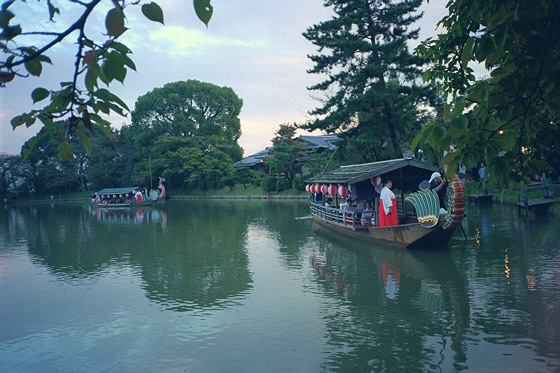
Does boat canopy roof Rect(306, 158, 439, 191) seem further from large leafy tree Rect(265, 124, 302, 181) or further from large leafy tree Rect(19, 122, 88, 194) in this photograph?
large leafy tree Rect(19, 122, 88, 194)

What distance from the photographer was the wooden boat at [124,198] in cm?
4166

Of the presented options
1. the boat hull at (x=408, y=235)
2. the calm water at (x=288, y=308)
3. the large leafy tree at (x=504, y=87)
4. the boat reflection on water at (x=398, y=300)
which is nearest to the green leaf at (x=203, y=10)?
the large leafy tree at (x=504, y=87)

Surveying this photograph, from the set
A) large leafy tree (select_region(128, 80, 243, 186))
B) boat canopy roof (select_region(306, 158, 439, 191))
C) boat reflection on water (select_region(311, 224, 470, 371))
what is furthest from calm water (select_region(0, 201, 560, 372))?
large leafy tree (select_region(128, 80, 243, 186))

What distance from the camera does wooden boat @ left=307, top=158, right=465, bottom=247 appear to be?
1215cm

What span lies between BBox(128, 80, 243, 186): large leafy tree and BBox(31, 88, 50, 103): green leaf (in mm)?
48281

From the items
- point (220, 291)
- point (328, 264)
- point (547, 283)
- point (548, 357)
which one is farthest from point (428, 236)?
point (548, 357)

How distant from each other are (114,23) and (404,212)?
1571cm

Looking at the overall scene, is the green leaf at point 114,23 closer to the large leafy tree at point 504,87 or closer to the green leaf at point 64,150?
the green leaf at point 64,150

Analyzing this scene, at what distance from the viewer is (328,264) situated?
1216 cm

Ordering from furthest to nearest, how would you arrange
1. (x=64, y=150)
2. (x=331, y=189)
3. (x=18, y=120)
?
1. (x=331, y=189)
2. (x=64, y=150)
3. (x=18, y=120)

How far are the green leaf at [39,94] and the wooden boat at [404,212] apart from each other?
11276 mm

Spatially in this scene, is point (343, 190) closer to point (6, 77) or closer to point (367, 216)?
point (367, 216)

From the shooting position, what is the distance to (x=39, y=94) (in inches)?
77.1

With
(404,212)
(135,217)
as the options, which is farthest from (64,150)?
(135,217)
